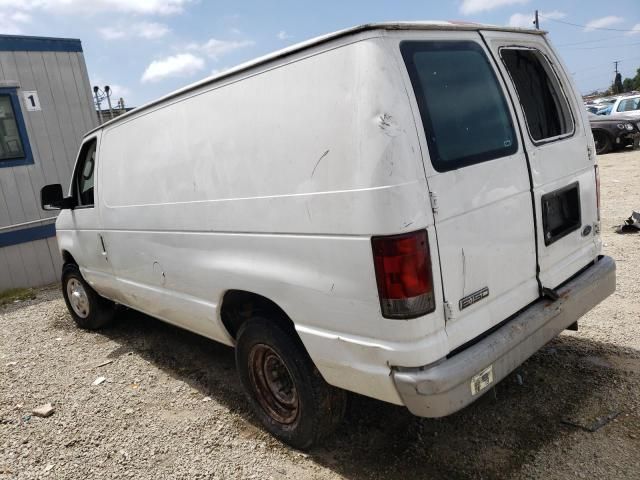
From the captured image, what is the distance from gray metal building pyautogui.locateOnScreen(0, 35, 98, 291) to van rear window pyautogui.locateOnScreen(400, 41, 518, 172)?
8180mm

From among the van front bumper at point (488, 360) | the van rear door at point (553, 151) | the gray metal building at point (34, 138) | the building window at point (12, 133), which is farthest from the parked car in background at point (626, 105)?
the building window at point (12, 133)

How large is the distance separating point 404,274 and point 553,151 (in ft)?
4.39

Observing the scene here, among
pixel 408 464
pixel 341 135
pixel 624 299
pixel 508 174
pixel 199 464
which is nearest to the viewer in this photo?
pixel 341 135

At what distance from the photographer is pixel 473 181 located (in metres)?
2.41

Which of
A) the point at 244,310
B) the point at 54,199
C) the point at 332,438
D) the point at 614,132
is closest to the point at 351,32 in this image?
the point at 244,310

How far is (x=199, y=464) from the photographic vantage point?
3.01 meters

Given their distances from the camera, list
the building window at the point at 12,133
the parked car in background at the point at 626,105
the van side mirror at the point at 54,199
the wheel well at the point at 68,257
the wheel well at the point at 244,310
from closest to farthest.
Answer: the wheel well at the point at 244,310, the van side mirror at the point at 54,199, the wheel well at the point at 68,257, the building window at the point at 12,133, the parked car in background at the point at 626,105

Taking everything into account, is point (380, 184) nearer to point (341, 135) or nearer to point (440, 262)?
point (341, 135)

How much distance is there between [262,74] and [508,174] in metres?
1.38

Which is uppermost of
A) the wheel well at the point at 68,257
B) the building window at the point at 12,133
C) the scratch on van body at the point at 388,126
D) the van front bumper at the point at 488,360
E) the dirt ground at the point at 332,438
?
the building window at the point at 12,133

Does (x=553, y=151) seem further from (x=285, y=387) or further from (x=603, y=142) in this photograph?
(x=603, y=142)

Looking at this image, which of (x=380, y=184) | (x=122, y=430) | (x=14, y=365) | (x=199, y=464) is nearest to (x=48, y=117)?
(x=14, y=365)

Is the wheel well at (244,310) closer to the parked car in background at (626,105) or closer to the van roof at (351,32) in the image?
the van roof at (351,32)

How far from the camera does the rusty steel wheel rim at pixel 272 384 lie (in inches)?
120
